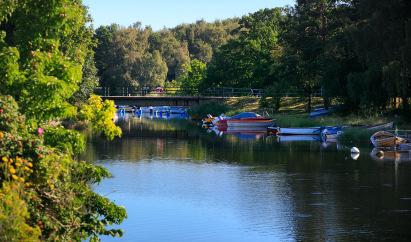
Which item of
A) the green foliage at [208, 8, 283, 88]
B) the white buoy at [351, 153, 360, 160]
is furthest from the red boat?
the white buoy at [351, 153, 360, 160]

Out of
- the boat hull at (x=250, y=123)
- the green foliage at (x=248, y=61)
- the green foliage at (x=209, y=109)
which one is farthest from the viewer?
the green foliage at (x=248, y=61)

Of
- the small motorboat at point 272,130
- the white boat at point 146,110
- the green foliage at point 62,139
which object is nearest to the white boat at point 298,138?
the small motorboat at point 272,130

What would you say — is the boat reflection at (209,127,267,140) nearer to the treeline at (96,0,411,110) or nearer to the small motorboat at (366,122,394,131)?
the treeline at (96,0,411,110)

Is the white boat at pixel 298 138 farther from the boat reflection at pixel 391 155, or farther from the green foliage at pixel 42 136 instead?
the green foliage at pixel 42 136

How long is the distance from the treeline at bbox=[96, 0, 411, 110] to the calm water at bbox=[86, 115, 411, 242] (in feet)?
25.8

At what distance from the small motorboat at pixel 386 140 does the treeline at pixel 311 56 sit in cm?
447

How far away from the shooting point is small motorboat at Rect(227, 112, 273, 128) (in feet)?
308

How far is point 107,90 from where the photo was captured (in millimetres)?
131125

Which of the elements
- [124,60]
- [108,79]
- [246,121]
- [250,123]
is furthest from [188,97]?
[124,60]

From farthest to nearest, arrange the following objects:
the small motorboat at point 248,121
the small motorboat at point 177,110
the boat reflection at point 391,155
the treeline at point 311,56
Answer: the small motorboat at point 177,110 → the small motorboat at point 248,121 → the treeline at point 311,56 → the boat reflection at point 391,155

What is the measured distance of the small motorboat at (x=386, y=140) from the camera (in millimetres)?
60406

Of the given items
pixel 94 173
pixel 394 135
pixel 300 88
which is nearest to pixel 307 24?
pixel 300 88

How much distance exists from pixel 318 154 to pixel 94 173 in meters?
42.2

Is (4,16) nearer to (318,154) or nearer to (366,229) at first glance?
(366,229)
